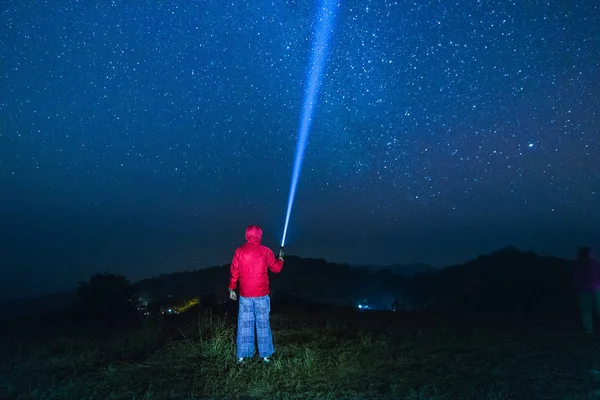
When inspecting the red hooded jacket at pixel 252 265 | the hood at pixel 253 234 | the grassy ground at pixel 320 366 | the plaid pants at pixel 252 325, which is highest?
the hood at pixel 253 234

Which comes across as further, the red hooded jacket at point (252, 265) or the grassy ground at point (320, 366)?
the red hooded jacket at point (252, 265)

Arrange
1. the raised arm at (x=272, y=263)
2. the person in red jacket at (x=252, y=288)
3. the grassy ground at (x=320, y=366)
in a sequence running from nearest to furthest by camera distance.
→ the grassy ground at (x=320, y=366) → the person in red jacket at (x=252, y=288) → the raised arm at (x=272, y=263)

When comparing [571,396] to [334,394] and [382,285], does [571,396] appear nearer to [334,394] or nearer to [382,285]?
[334,394]

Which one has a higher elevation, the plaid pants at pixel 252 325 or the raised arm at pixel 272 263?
the raised arm at pixel 272 263

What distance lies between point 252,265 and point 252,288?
34cm

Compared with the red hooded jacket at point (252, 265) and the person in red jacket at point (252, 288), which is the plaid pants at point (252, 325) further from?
the red hooded jacket at point (252, 265)

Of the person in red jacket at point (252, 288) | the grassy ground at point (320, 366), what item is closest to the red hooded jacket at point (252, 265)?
the person in red jacket at point (252, 288)

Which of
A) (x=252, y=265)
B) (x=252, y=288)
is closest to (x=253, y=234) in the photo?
(x=252, y=265)

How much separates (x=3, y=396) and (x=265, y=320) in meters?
3.32

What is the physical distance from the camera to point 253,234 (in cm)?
691

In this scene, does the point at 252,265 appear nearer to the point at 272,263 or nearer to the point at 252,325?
the point at 272,263

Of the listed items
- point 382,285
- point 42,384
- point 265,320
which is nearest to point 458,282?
point 382,285

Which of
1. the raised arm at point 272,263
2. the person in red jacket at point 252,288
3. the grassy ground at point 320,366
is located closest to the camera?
the grassy ground at point 320,366

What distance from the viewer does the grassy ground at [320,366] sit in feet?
17.6
